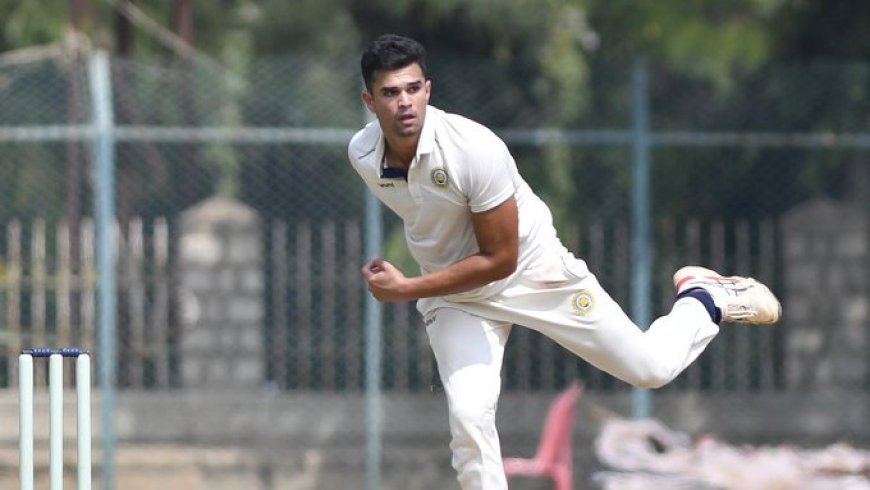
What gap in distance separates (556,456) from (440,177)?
Result: 370 cm

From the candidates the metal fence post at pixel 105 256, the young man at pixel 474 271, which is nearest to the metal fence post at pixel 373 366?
the metal fence post at pixel 105 256

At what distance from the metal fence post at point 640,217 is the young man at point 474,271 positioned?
11.1 feet

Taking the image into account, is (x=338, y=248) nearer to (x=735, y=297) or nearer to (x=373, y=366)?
(x=373, y=366)

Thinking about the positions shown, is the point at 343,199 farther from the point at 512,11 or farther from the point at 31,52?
the point at 512,11

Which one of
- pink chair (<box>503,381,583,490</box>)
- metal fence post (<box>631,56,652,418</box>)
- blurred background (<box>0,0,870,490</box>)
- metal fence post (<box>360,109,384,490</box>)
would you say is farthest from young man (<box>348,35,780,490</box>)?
blurred background (<box>0,0,870,490</box>)

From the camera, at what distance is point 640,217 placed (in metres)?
10.2

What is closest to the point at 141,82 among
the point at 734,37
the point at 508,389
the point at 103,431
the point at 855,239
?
the point at 103,431

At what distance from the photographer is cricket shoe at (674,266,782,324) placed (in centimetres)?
676

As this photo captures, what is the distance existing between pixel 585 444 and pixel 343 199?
195 cm

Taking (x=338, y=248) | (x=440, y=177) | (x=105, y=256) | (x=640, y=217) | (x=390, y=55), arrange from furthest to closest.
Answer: (x=640, y=217) < (x=338, y=248) < (x=105, y=256) < (x=440, y=177) < (x=390, y=55)

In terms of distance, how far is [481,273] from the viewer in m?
6.06

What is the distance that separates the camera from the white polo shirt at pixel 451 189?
5.97 metres

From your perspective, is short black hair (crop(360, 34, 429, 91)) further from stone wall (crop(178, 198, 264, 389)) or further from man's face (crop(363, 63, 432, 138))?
stone wall (crop(178, 198, 264, 389))

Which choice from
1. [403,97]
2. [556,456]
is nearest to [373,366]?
[556,456]
